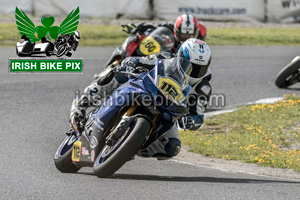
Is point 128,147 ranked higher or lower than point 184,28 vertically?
lower

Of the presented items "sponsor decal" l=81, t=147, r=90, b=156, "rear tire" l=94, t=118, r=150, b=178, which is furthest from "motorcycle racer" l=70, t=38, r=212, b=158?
"rear tire" l=94, t=118, r=150, b=178

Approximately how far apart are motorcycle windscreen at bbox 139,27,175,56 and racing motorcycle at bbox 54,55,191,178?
3.37 meters

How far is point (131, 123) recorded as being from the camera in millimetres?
6074

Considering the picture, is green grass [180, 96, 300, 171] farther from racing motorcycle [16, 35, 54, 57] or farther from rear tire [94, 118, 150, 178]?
racing motorcycle [16, 35, 54, 57]

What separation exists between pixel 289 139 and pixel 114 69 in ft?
10.3

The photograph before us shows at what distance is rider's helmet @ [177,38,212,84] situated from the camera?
6609 mm

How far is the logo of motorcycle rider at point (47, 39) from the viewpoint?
1502 cm

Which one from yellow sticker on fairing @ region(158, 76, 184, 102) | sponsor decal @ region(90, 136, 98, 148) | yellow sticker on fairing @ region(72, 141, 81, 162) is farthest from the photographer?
yellow sticker on fairing @ region(72, 141, 81, 162)

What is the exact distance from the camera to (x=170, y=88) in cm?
619

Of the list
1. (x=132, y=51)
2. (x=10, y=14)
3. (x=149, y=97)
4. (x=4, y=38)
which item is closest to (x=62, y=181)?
(x=149, y=97)

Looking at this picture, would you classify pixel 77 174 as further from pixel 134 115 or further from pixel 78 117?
pixel 134 115

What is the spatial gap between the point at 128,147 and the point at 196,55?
1.36 meters

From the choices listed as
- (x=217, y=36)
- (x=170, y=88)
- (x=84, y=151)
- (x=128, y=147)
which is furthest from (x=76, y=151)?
(x=217, y=36)

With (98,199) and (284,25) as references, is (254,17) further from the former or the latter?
(98,199)
